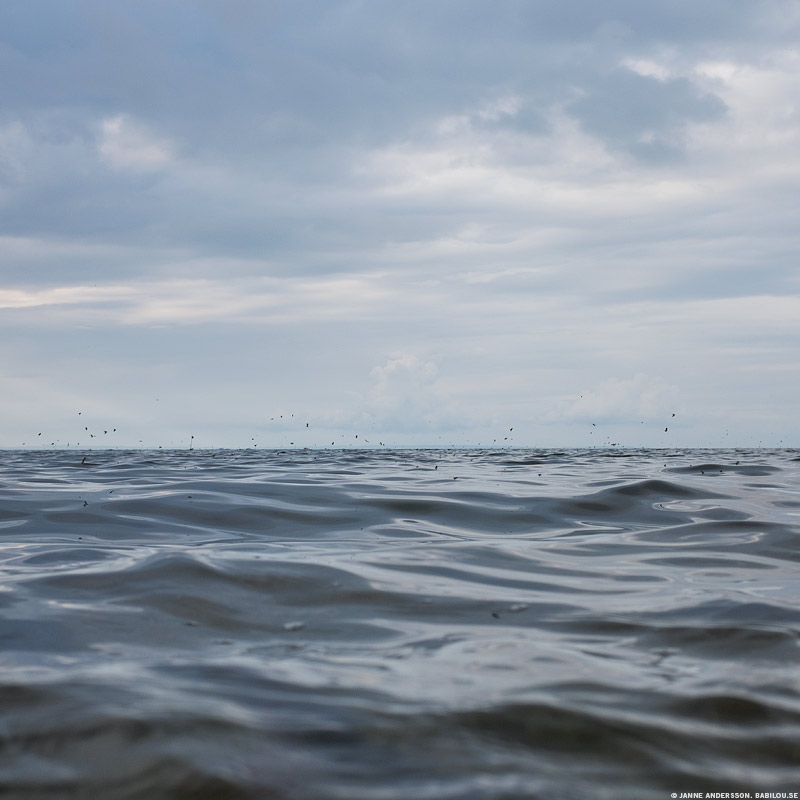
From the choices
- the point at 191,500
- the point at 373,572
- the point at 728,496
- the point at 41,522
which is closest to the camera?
the point at 373,572

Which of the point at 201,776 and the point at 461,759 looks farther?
the point at 461,759

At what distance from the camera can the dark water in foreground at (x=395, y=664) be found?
2611 millimetres

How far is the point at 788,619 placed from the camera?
459cm

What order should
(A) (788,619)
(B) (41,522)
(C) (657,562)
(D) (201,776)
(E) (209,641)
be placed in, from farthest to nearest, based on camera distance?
(B) (41,522), (C) (657,562), (A) (788,619), (E) (209,641), (D) (201,776)

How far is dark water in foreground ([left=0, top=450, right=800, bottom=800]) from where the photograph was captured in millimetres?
2611

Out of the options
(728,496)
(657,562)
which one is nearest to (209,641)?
(657,562)

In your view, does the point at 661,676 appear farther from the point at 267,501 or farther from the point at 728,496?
the point at 728,496

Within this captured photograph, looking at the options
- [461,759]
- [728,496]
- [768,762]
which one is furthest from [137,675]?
[728,496]

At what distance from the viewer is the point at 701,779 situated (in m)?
2.59

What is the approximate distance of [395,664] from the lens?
12.3ft

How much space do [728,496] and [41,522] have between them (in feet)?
31.4

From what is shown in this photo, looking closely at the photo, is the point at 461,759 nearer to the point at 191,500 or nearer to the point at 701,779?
the point at 701,779

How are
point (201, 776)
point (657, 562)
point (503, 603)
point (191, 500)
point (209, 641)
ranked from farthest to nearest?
point (191, 500), point (657, 562), point (503, 603), point (209, 641), point (201, 776)

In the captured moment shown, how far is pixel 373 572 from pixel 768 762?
11.8ft
